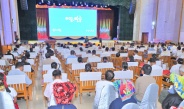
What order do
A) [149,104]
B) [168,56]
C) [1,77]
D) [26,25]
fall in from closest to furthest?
[149,104] < [1,77] < [168,56] < [26,25]

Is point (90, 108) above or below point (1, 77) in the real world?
below

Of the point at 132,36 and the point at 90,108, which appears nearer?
the point at 90,108

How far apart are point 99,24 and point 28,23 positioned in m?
7.63

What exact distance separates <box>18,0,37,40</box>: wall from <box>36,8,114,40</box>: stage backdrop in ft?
3.42

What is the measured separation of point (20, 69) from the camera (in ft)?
13.4

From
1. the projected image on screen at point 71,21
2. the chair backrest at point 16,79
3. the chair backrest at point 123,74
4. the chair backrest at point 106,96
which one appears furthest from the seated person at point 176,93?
the projected image on screen at point 71,21

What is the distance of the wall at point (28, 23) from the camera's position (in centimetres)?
1747

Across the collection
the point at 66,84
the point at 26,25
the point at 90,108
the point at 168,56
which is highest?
the point at 26,25

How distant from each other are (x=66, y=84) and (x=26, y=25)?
1723 cm

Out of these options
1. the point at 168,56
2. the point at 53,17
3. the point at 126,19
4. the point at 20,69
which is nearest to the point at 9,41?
the point at 53,17

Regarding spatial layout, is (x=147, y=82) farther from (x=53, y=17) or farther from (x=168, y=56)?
(x=53, y=17)

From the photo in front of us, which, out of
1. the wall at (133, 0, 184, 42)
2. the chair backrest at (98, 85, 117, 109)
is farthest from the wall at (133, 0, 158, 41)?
the chair backrest at (98, 85, 117, 109)

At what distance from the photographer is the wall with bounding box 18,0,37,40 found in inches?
688

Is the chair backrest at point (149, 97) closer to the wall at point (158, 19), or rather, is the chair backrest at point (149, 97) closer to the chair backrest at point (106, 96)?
the chair backrest at point (106, 96)
